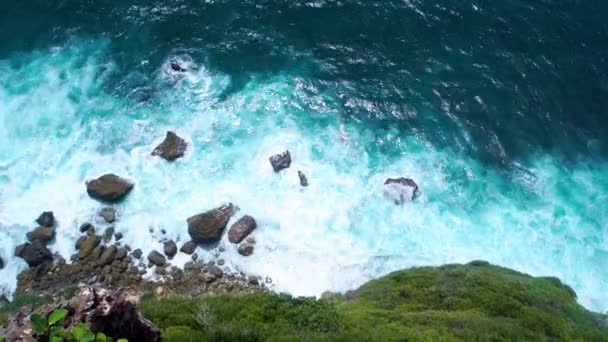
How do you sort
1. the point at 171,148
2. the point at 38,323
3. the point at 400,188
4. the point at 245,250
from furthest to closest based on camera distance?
the point at 171,148, the point at 400,188, the point at 245,250, the point at 38,323

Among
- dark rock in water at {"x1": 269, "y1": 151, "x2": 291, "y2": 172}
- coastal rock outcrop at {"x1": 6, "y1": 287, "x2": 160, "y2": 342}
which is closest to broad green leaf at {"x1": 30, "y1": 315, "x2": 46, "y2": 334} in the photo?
coastal rock outcrop at {"x1": 6, "y1": 287, "x2": 160, "y2": 342}

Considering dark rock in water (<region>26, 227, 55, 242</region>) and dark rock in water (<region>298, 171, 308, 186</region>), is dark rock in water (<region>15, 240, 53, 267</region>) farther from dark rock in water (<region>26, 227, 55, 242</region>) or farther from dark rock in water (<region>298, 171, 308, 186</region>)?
dark rock in water (<region>298, 171, 308, 186</region>)

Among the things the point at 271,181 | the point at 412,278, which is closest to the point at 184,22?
the point at 271,181

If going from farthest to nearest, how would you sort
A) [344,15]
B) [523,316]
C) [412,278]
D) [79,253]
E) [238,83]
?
[344,15]
[238,83]
[79,253]
[412,278]
[523,316]

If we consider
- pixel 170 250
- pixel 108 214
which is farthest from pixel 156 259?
pixel 108 214

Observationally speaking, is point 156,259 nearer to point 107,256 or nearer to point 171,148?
point 107,256

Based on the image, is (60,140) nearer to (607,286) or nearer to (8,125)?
(8,125)
